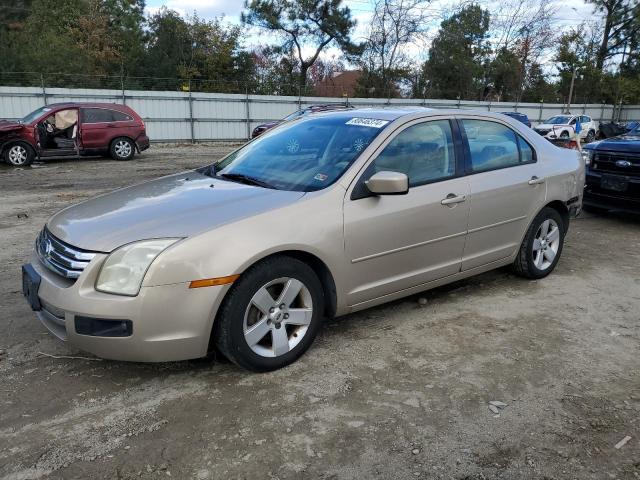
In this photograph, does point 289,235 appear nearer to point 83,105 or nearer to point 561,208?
point 561,208

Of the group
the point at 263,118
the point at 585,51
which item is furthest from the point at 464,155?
the point at 585,51

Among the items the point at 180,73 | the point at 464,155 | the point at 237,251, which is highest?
the point at 180,73

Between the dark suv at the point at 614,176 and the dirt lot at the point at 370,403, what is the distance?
10.2ft

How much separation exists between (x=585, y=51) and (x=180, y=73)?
32846 mm

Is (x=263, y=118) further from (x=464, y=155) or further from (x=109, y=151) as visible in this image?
(x=464, y=155)

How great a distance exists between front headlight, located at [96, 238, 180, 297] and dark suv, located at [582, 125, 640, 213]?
643cm

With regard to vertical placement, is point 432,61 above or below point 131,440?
above

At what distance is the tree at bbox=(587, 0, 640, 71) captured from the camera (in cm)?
4662

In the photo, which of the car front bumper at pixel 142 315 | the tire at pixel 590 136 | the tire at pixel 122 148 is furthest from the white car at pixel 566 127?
the car front bumper at pixel 142 315

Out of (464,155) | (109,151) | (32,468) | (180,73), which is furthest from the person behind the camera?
(180,73)

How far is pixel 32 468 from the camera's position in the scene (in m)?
2.37

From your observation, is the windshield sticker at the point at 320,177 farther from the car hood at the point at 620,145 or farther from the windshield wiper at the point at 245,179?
the car hood at the point at 620,145

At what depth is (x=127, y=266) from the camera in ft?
9.10

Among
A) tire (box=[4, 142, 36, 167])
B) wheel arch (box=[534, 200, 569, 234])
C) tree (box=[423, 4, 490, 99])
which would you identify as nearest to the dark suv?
wheel arch (box=[534, 200, 569, 234])
